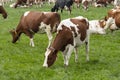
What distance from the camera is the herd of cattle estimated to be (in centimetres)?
1223

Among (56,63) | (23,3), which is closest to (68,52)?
(56,63)

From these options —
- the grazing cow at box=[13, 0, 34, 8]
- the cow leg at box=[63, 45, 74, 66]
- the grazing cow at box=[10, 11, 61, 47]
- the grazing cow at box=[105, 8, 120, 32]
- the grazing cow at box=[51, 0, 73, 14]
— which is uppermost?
the cow leg at box=[63, 45, 74, 66]

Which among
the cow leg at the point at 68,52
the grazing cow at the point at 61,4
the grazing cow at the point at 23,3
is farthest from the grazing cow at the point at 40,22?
the grazing cow at the point at 23,3

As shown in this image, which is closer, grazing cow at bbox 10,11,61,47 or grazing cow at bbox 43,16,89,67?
grazing cow at bbox 43,16,89,67

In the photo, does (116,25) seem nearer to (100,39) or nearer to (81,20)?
(100,39)

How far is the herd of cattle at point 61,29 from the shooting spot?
1223 centimetres

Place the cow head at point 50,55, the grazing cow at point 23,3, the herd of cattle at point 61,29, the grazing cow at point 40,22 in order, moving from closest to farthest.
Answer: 1. the cow head at point 50,55
2. the herd of cattle at point 61,29
3. the grazing cow at point 40,22
4. the grazing cow at point 23,3

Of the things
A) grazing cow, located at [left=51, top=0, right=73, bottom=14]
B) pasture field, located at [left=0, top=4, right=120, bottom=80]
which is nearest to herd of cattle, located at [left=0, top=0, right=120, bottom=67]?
pasture field, located at [left=0, top=4, right=120, bottom=80]

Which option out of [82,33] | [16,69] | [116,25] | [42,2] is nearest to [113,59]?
[82,33]

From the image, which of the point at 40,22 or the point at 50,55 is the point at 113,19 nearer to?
the point at 40,22

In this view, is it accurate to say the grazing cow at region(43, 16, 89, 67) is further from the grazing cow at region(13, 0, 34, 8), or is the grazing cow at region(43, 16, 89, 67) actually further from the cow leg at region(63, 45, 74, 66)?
the grazing cow at region(13, 0, 34, 8)

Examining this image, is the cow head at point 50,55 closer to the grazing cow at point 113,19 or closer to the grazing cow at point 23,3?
the grazing cow at point 113,19

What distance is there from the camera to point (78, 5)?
40.5m

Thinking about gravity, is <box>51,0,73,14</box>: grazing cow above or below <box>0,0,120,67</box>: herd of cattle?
below
